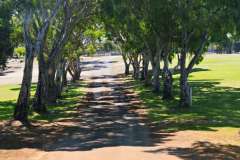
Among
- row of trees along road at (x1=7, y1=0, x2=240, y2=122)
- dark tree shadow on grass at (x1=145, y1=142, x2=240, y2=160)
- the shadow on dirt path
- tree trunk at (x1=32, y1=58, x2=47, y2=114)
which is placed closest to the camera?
dark tree shadow on grass at (x1=145, y1=142, x2=240, y2=160)

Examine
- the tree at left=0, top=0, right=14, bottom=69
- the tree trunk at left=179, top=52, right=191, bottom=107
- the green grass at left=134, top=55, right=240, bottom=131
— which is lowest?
the green grass at left=134, top=55, right=240, bottom=131

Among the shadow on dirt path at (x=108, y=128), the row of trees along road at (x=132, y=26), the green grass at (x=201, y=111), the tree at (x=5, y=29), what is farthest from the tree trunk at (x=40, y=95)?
the green grass at (x=201, y=111)

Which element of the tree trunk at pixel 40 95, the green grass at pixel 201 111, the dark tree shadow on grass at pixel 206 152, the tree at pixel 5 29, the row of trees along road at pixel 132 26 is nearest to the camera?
the dark tree shadow on grass at pixel 206 152

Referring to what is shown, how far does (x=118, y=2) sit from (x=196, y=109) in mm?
7225

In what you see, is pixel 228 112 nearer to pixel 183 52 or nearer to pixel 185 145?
pixel 183 52

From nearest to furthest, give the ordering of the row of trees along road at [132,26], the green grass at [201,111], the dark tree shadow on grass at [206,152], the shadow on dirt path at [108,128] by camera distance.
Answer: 1. the dark tree shadow on grass at [206,152]
2. the shadow on dirt path at [108,128]
3. the green grass at [201,111]
4. the row of trees along road at [132,26]

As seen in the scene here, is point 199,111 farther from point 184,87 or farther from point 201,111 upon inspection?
point 184,87

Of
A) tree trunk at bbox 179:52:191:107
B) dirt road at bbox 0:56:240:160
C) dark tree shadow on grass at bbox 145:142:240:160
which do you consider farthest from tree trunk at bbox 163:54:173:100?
dark tree shadow on grass at bbox 145:142:240:160

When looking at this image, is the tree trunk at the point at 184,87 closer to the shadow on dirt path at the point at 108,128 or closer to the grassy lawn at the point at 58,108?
the shadow on dirt path at the point at 108,128

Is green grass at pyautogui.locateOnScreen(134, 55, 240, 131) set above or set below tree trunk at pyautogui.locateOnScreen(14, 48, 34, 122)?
below

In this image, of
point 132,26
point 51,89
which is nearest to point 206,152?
point 51,89

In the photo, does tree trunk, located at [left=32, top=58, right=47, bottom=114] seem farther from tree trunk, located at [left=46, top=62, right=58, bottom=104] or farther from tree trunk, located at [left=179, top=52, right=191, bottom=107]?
tree trunk, located at [left=179, top=52, right=191, bottom=107]

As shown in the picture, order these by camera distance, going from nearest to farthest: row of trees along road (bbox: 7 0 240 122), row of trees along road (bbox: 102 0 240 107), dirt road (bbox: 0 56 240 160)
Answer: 1. dirt road (bbox: 0 56 240 160)
2. row of trees along road (bbox: 7 0 240 122)
3. row of trees along road (bbox: 102 0 240 107)

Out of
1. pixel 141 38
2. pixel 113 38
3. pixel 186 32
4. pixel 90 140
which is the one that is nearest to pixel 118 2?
pixel 186 32
